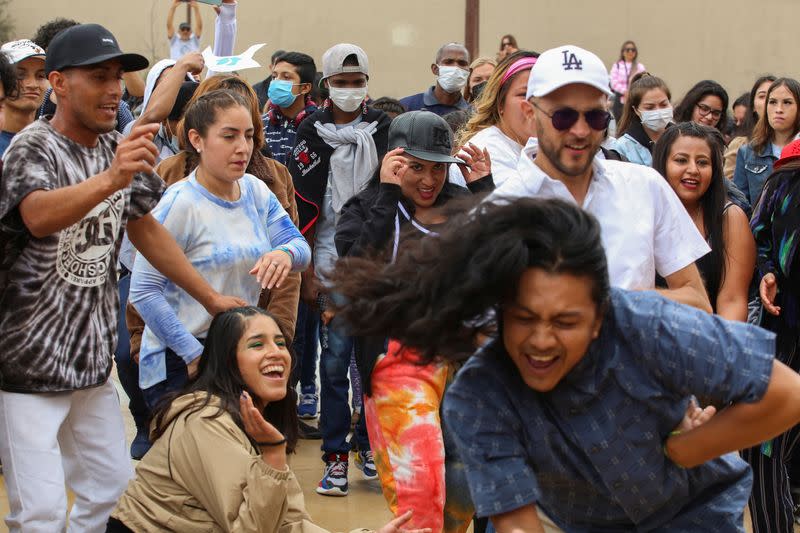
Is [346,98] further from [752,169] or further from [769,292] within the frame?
[752,169]

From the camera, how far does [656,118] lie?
24.2ft

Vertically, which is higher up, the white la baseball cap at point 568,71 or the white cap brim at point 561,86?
the white la baseball cap at point 568,71

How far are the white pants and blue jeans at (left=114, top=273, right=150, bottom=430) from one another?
→ 1566 millimetres

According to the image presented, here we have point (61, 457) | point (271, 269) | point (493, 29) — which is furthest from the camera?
point (493, 29)

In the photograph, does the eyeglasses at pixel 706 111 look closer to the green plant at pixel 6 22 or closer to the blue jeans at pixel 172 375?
the blue jeans at pixel 172 375

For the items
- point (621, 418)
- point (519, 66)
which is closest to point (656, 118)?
point (519, 66)

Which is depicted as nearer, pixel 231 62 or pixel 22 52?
pixel 231 62

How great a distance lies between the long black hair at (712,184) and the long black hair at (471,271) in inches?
101

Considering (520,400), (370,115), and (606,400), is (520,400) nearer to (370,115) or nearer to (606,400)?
(606,400)

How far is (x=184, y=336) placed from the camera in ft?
16.2

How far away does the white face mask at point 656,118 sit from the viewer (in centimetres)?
737

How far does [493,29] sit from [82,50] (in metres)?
15.9

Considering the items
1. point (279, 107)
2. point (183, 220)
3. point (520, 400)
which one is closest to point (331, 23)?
point (279, 107)

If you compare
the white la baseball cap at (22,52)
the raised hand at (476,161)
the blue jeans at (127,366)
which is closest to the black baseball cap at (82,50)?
the raised hand at (476,161)
